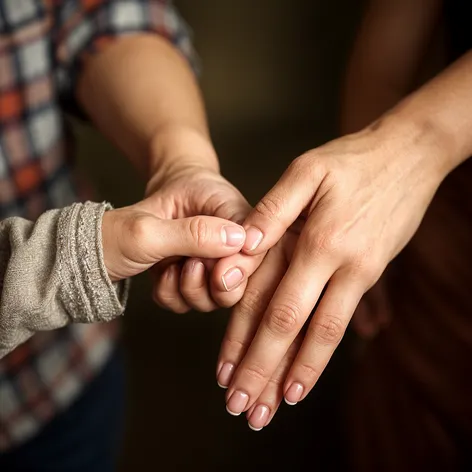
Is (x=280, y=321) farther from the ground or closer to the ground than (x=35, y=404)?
farther from the ground

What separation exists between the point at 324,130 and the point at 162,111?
0.67 m

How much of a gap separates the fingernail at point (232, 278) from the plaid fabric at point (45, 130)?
32 cm

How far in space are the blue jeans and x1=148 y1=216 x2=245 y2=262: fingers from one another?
15.9 inches

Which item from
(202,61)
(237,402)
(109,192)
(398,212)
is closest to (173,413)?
(109,192)

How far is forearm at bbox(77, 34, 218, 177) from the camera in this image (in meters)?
0.67

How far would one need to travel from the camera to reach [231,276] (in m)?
0.56

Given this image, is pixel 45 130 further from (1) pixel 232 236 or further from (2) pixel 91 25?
(1) pixel 232 236

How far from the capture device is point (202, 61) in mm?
1288

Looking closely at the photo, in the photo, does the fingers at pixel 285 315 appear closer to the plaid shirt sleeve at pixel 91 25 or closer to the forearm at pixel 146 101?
the forearm at pixel 146 101

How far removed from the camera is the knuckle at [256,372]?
56 cm

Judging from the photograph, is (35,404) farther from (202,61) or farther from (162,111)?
(202,61)

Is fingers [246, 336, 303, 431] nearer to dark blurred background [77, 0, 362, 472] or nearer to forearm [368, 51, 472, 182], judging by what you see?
forearm [368, 51, 472, 182]

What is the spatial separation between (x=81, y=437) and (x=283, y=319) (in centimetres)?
47

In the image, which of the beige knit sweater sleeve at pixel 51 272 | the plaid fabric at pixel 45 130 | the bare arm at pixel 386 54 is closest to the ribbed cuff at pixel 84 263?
the beige knit sweater sleeve at pixel 51 272
